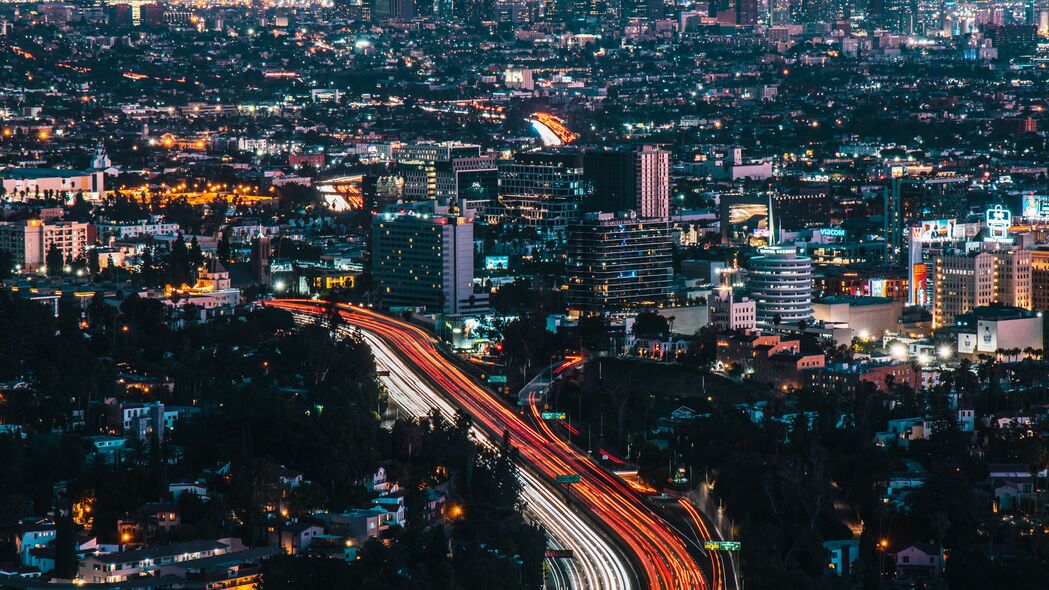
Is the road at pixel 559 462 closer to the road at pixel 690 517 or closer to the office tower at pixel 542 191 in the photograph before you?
the road at pixel 690 517

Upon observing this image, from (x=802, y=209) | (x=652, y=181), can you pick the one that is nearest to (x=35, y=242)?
(x=652, y=181)

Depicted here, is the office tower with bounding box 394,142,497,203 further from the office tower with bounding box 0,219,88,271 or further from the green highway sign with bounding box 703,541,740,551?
the green highway sign with bounding box 703,541,740,551

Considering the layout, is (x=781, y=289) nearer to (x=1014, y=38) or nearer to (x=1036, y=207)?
(x=1036, y=207)

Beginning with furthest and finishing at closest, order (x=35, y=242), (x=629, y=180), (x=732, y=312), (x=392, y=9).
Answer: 1. (x=392, y=9)
2. (x=629, y=180)
3. (x=35, y=242)
4. (x=732, y=312)

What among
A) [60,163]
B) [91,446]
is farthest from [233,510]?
[60,163]

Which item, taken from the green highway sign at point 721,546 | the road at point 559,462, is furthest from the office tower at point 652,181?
the green highway sign at point 721,546

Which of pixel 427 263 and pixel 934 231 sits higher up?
pixel 934 231

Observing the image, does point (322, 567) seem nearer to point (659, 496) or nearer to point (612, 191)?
point (659, 496)

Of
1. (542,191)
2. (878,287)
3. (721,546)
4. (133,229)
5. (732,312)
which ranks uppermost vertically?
(542,191)
